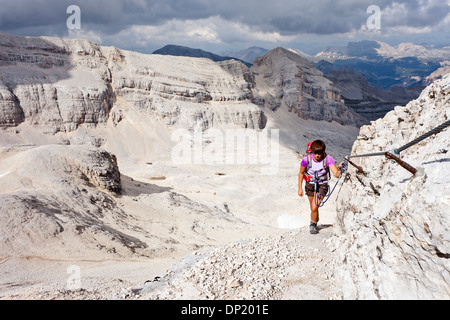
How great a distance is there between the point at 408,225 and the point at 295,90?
50821 millimetres

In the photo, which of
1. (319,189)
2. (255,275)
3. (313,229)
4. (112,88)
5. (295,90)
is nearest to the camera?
(255,275)

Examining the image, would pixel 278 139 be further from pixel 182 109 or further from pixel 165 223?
pixel 165 223

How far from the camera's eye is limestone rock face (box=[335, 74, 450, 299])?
285cm

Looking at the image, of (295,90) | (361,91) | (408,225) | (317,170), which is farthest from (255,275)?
(361,91)

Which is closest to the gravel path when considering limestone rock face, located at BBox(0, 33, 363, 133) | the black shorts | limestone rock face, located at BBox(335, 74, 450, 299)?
limestone rock face, located at BBox(335, 74, 450, 299)

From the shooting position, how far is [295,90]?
51344mm

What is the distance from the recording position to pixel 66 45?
1326 inches

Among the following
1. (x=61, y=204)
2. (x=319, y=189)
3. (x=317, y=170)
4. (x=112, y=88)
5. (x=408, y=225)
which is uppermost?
(x=112, y=88)

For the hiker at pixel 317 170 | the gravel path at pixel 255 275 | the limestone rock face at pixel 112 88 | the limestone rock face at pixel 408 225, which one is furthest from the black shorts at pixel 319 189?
the limestone rock face at pixel 112 88

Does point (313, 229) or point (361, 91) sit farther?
point (361, 91)

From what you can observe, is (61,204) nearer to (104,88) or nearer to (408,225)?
(408,225)

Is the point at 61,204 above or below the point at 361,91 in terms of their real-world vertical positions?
below

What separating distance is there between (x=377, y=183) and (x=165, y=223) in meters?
8.30
